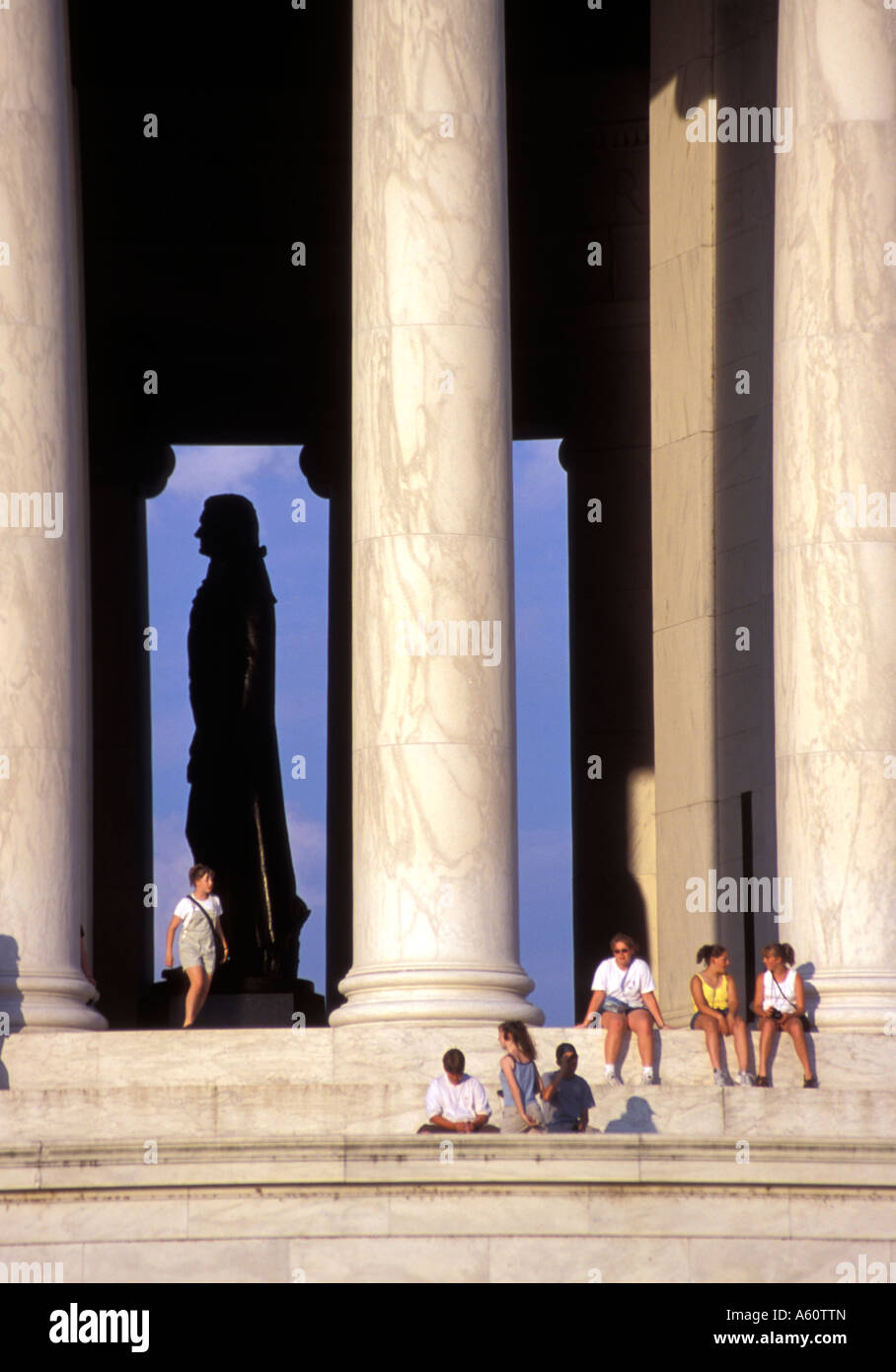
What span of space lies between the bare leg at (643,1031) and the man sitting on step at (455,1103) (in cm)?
1062

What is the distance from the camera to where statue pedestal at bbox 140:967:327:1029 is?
504ft

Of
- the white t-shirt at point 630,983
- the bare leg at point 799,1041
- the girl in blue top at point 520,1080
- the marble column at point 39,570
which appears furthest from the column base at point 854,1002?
the marble column at point 39,570

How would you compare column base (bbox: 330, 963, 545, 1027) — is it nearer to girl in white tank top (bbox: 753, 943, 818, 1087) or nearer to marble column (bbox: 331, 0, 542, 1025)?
marble column (bbox: 331, 0, 542, 1025)

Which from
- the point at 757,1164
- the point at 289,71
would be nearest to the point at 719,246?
the point at 289,71

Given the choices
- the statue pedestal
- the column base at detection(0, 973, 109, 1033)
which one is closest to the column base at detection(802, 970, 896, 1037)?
the column base at detection(0, 973, 109, 1033)

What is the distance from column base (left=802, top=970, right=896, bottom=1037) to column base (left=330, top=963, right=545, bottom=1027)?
13476mm

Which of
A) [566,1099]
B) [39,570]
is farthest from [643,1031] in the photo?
[39,570]

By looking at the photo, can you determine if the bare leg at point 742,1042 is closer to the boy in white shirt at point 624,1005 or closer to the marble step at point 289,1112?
the boy in white shirt at point 624,1005

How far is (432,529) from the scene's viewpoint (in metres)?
116

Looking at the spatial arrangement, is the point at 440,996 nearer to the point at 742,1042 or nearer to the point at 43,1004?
the point at 742,1042

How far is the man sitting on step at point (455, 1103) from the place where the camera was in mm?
93625

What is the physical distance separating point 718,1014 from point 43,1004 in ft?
104

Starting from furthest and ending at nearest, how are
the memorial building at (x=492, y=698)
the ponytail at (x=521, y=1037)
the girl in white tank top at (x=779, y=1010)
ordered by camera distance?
the girl in white tank top at (x=779, y=1010), the ponytail at (x=521, y=1037), the memorial building at (x=492, y=698)

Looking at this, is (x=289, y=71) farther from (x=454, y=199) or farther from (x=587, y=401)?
(x=454, y=199)
